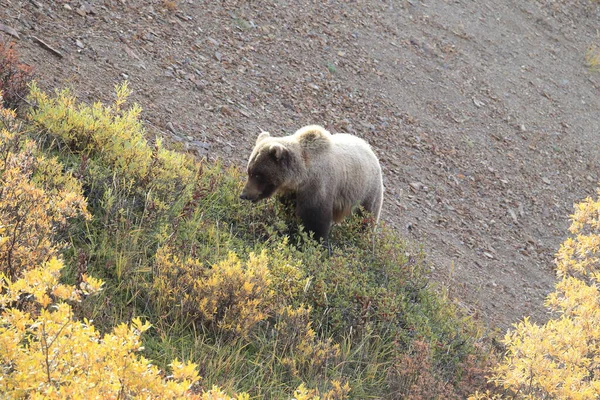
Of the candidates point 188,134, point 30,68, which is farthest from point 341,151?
point 30,68

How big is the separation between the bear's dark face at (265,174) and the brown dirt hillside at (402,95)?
152 cm

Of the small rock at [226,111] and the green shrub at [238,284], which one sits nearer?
the green shrub at [238,284]

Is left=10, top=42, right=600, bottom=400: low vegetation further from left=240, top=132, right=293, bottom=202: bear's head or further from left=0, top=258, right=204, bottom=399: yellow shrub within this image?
left=0, top=258, right=204, bottom=399: yellow shrub

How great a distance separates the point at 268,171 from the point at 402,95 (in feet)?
22.4

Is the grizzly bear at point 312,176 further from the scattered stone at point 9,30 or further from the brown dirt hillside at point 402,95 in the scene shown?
the scattered stone at point 9,30

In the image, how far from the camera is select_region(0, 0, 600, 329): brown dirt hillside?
830 centimetres

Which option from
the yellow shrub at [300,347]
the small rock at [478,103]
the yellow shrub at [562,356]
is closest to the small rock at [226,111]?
the yellow shrub at [300,347]

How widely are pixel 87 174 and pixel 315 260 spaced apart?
2.23 m

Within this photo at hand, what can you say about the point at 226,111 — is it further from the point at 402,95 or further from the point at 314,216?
the point at 402,95

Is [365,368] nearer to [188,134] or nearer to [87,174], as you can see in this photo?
[87,174]

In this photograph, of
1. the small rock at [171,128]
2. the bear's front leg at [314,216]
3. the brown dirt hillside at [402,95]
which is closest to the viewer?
the bear's front leg at [314,216]

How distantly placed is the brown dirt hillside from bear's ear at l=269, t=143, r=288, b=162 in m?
1.65

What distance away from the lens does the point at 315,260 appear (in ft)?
19.2

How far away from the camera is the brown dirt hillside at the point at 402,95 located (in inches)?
327
